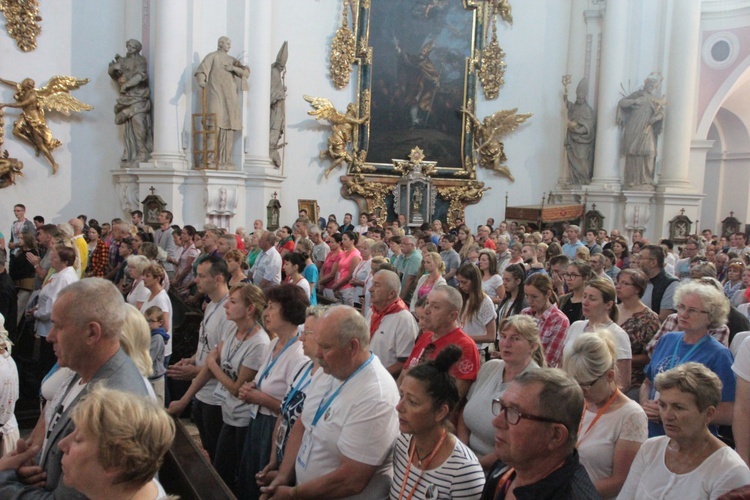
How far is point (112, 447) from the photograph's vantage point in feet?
6.17

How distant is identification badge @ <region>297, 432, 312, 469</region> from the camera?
310 cm

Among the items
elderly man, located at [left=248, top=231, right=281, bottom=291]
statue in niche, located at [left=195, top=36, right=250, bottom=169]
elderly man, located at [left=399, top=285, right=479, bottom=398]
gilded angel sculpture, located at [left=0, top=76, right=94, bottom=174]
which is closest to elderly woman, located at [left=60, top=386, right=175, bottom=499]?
elderly man, located at [left=399, top=285, right=479, bottom=398]

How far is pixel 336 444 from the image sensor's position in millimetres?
2961

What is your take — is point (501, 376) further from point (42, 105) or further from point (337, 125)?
point (337, 125)

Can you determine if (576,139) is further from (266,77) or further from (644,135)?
(266,77)

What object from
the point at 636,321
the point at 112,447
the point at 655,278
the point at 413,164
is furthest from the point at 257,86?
the point at 112,447

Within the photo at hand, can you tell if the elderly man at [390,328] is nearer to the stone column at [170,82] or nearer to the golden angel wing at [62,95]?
the stone column at [170,82]

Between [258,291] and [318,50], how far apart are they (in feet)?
45.1

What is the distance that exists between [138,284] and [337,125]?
469 inches

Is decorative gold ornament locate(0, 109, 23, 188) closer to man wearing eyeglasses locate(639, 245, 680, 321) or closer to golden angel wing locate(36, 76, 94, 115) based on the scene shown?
golden angel wing locate(36, 76, 94, 115)

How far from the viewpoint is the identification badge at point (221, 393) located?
4223 millimetres

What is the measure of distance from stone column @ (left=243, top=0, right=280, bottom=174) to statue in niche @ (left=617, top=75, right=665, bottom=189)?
28.4ft

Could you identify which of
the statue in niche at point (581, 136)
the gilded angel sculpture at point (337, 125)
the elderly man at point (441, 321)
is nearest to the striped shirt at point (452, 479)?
the elderly man at point (441, 321)

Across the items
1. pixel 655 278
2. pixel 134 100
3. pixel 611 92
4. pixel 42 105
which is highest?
pixel 611 92
